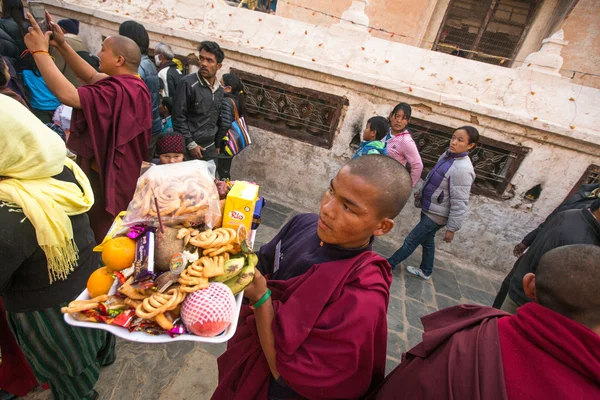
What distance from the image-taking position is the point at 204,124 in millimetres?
3887

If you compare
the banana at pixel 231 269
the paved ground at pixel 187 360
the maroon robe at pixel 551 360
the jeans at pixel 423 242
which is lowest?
the paved ground at pixel 187 360

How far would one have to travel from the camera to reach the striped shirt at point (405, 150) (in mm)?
3898

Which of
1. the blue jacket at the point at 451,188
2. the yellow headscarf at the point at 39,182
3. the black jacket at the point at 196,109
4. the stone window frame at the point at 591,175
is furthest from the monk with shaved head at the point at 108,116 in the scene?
the stone window frame at the point at 591,175

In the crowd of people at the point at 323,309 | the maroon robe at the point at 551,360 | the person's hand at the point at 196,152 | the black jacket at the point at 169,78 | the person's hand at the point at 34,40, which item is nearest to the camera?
the maroon robe at the point at 551,360

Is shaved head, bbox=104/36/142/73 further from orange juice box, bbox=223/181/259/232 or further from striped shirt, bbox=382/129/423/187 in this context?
striped shirt, bbox=382/129/423/187

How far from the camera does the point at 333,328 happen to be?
105cm

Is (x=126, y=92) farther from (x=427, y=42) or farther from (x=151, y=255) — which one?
(x=427, y=42)

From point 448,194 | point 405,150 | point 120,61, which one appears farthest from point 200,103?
point 448,194

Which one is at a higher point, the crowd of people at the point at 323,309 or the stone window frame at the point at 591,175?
the stone window frame at the point at 591,175

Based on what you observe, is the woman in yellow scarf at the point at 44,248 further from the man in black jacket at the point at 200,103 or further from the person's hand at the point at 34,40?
the man in black jacket at the point at 200,103

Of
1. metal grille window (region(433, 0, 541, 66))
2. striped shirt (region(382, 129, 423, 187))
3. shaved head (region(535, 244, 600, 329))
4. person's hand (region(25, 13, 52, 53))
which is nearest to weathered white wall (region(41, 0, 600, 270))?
striped shirt (region(382, 129, 423, 187))

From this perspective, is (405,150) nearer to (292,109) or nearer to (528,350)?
(292,109)

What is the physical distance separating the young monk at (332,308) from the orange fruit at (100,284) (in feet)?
1.58

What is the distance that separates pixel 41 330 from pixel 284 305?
1491 mm
